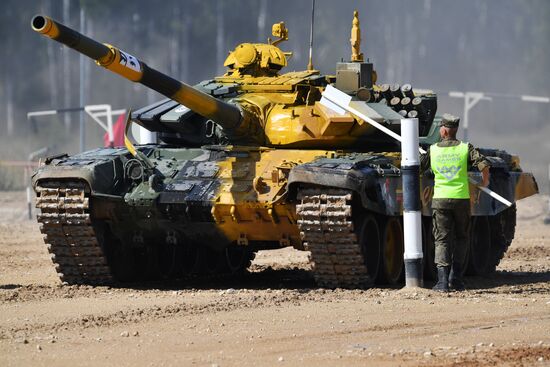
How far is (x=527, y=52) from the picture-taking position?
57.8 meters

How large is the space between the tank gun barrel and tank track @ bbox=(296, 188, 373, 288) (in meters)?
1.79

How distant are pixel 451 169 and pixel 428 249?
9.02ft

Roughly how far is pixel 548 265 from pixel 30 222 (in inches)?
598

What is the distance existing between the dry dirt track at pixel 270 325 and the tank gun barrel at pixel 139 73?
2195 millimetres

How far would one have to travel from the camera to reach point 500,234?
22984 mm

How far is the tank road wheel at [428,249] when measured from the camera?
20.2 m

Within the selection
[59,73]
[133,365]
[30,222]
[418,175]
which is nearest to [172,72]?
[59,73]

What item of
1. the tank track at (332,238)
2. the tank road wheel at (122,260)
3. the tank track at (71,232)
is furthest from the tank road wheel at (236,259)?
the tank track at (332,238)

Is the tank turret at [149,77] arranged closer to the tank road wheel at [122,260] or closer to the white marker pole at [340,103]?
the white marker pole at [340,103]

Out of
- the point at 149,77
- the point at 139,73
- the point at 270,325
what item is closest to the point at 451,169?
the point at 149,77

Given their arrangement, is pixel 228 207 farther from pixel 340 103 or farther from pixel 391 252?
pixel 391 252

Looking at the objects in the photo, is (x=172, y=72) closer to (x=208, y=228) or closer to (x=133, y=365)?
(x=208, y=228)

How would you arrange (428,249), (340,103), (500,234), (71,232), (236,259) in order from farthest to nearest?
(500,234) < (236,259) < (428,249) < (340,103) < (71,232)

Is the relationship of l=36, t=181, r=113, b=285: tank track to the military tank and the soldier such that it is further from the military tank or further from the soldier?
the soldier
